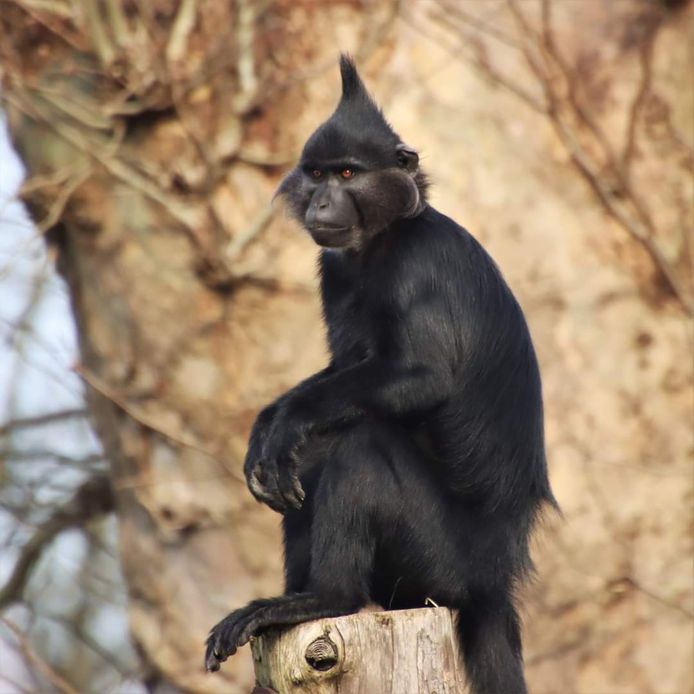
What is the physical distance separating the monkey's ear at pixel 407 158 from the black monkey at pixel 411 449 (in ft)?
0.42

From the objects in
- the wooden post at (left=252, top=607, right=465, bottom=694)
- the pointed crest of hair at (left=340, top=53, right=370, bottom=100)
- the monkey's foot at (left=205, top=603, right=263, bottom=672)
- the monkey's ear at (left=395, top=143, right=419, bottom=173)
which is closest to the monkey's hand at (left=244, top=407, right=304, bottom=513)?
the monkey's foot at (left=205, top=603, right=263, bottom=672)

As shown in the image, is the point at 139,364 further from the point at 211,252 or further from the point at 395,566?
the point at 395,566

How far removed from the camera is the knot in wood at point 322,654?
396cm

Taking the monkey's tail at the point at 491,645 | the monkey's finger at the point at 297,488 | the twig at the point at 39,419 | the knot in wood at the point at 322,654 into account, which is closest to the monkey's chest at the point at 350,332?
the monkey's finger at the point at 297,488

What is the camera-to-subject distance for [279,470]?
4.52 metres

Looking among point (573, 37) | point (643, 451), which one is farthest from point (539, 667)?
point (573, 37)

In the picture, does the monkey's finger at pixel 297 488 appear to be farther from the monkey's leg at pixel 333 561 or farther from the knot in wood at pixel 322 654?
the knot in wood at pixel 322 654

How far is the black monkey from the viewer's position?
4445 millimetres

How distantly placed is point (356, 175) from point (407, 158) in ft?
0.76

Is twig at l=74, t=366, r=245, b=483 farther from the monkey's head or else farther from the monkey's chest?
the monkey's head

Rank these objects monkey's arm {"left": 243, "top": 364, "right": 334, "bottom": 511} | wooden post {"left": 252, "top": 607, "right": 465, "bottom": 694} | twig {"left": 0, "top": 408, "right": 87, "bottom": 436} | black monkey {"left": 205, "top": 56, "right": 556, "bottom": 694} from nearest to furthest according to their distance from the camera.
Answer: wooden post {"left": 252, "top": 607, "right": 465, "bottom": 694} → black monkey {"left": 205, "top": 56, "right": 556, "bottom": 694} → monkey's arm {"left": 243, "top": 364, "right": 334, "bottom": 511} → twig {"left": 0, "top": 408, "right": 87, "bottom": 436}

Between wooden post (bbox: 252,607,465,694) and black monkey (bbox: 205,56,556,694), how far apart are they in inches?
12.5

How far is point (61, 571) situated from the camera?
11.7 meters

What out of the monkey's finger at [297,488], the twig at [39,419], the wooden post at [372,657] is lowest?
the wooden post at [372,657]
